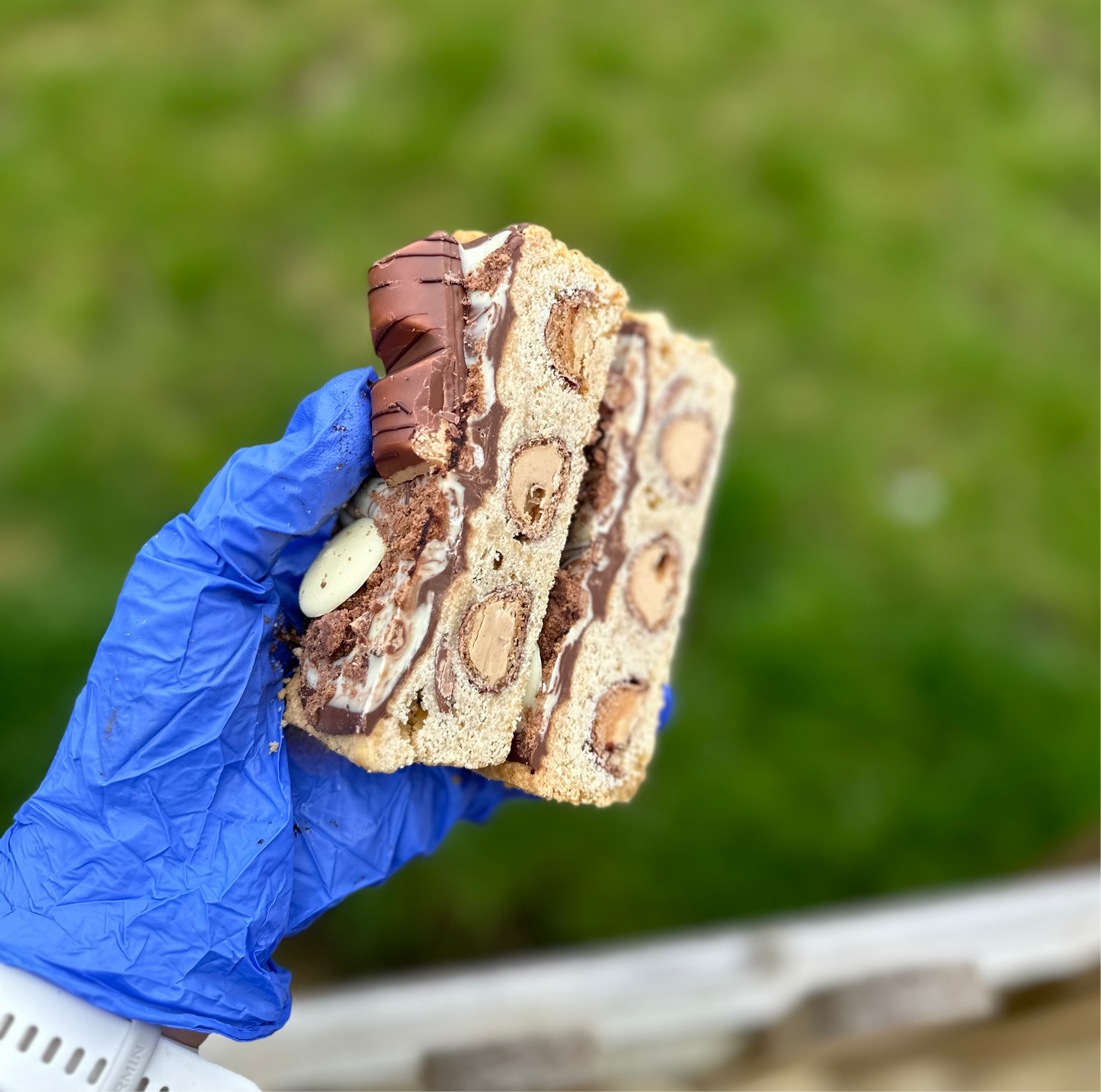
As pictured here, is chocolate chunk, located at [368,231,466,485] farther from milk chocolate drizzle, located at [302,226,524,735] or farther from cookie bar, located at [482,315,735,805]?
cookie bar, located at [482,315,735,805]

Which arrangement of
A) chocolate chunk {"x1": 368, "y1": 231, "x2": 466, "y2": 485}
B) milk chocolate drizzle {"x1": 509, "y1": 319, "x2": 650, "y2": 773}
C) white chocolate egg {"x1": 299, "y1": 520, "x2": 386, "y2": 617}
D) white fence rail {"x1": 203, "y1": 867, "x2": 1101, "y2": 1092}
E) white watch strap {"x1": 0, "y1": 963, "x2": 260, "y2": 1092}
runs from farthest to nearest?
white fence rail {"x1": 203, "y1": 867, "x2": 1101, "y2": 1092} < milk chocolate drizzle {"x1": 509, "y1": 319, "x2": 650, "y2": 773} < white chocolate egg {"x1": 299, "y1": 520, "x2": 386, "y2": 617} < chocolate chunk {"x1": 368, "y1": 231, "x2": 466, "y2": 485} < white watch strap {"x1": 0, "y1": 963, "x2": 260, "y2": 1092}

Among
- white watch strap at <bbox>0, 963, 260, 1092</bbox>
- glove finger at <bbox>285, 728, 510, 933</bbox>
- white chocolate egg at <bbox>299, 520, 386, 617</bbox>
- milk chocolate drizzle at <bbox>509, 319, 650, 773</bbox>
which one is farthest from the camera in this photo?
milk chocolate drizzle at <bbox>509, 319, 650, 773</bbox>

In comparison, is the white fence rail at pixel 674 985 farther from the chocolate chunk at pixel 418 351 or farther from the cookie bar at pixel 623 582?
the chocolate chunk at pixel 418 351

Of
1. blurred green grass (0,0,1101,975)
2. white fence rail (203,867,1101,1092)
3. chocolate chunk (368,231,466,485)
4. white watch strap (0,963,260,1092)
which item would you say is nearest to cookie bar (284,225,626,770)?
chocolate chunk (368,231,466,485)

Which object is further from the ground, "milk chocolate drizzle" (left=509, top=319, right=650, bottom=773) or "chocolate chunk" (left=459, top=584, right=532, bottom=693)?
"milk chocolate drizzle" (left=509, top=319, right=650, bottom=773)

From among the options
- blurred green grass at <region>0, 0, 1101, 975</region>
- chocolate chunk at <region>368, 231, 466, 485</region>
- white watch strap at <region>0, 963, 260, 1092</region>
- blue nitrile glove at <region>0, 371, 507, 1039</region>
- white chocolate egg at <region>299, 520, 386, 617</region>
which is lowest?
white watch strap at <region>0, 963, 260, 1092</region>

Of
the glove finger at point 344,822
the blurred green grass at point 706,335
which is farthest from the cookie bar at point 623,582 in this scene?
the blurred green grass at point 706,335

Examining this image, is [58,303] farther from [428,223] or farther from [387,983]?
[387,983]

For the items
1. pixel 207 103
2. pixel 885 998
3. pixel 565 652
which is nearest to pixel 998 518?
pixel 885 998
